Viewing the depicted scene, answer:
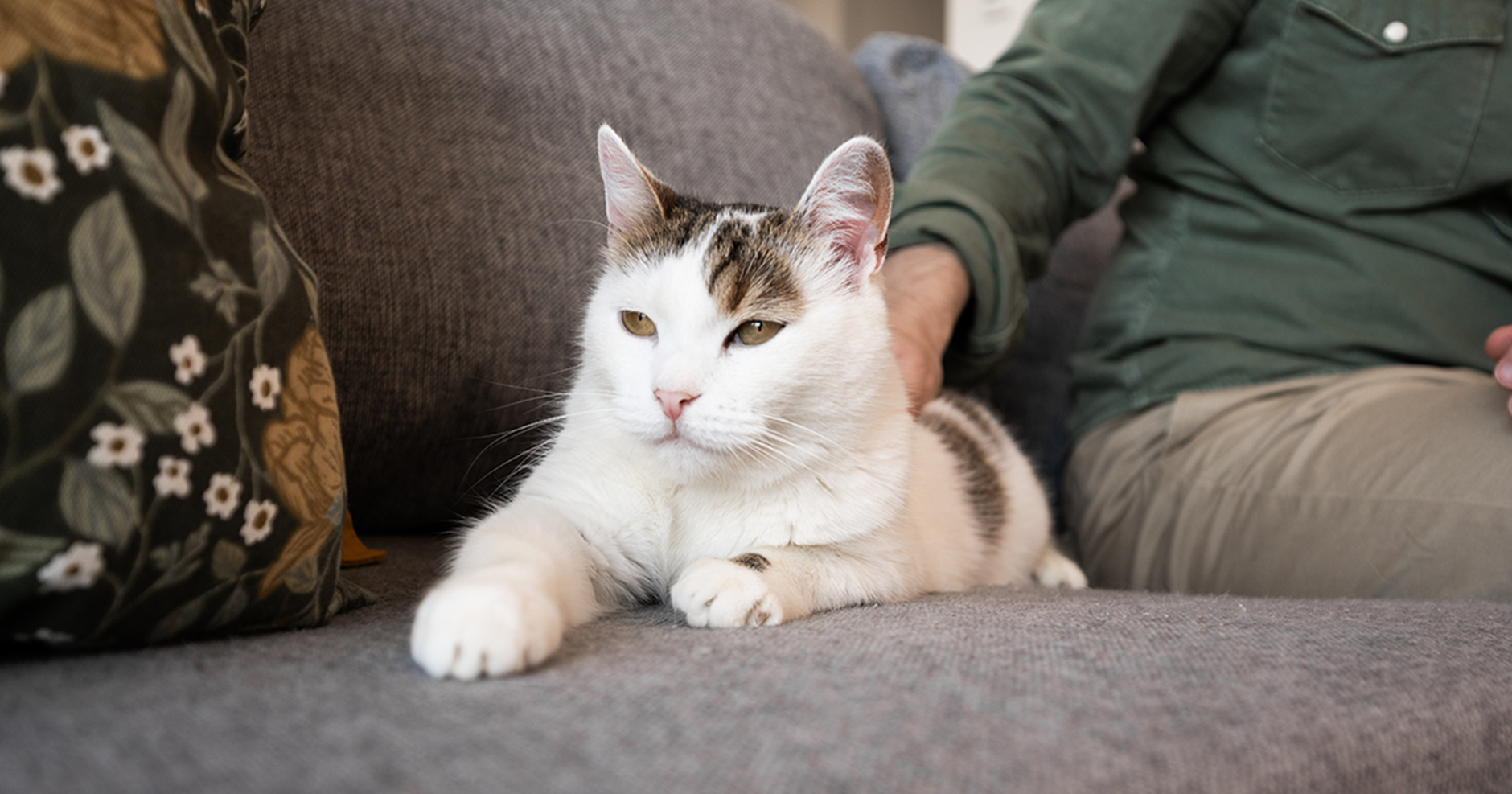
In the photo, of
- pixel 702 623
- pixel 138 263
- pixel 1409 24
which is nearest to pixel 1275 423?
pixel 1409 24

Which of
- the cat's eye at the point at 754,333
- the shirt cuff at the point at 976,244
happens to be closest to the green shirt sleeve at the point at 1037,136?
the shirt cuff at the point at 976,244

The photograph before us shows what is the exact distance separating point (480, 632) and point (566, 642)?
4.7 inches

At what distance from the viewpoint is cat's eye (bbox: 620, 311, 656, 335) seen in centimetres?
97

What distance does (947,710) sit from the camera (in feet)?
1.80

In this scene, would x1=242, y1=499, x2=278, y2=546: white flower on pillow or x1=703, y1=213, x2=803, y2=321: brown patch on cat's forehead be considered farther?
x1=703, y1=213, x2=803, y2=321: brown patch on cat's forehead

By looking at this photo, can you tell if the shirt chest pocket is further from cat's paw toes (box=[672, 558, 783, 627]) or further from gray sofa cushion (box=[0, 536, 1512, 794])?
cat's paw toes (box=[672, 558, 783, 627])

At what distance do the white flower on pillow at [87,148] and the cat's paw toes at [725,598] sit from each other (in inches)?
20.8

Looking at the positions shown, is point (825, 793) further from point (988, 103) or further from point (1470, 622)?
point (988, 103)

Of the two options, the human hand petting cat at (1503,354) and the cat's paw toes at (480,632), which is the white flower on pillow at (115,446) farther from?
the human hand petting cat at (1503,354)

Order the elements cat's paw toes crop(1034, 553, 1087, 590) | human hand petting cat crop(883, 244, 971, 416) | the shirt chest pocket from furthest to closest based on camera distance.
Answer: cat's paw toes crop(1034, 553, 1087, 590), the shirt chest pocket, human hand petting cat crop(883, 244, 971, 416)

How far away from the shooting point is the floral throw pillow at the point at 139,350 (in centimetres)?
50

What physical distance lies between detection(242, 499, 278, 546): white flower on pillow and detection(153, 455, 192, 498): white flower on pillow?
1.9 inches

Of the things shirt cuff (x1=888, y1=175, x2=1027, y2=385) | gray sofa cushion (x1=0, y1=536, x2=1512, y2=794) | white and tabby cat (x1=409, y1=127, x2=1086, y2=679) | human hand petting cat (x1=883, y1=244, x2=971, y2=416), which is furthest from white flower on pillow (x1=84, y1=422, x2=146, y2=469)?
shirt cuff (x1=888, y1=175, x2=1027, y2=385)

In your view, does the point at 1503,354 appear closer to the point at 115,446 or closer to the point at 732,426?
the point at 732,426
